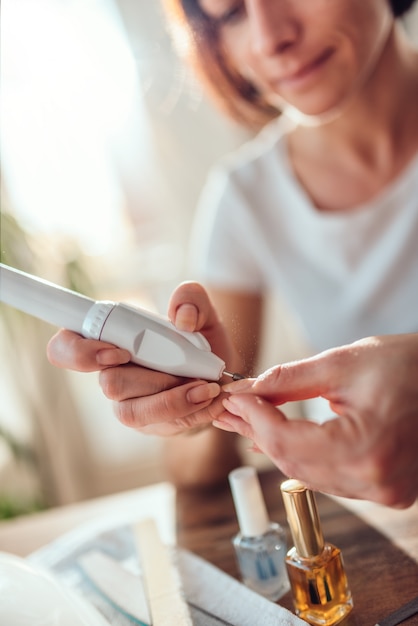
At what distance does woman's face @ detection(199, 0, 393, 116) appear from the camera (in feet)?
1.60

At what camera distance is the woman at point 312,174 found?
527mm

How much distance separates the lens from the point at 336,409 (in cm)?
25

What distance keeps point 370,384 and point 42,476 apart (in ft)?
3.40

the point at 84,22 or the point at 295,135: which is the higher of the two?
the point at 84,22

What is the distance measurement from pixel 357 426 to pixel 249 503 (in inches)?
6.4

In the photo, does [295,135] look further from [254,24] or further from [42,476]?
[42,476]

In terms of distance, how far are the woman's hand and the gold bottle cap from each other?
0.06m

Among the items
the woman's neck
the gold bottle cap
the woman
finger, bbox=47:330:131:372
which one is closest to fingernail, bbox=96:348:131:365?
finger, bbox=47:330:131:372

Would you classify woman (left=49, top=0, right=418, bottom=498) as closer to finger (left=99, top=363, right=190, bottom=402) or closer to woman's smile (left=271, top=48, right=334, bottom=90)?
woman's smile (left=271, top=48, right=334, bottom=90)

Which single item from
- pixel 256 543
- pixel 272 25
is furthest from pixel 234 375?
pixel 272 25

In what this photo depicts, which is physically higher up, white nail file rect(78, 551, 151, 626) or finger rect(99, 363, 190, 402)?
finger rect(99, 363, 190, 402)

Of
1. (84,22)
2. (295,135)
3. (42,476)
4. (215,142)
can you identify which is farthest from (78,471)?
(84,22)

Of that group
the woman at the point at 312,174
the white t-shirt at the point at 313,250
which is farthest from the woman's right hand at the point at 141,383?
the white t-shirt at the point at 313,250

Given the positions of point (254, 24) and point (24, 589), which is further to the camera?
point (254, 24)
